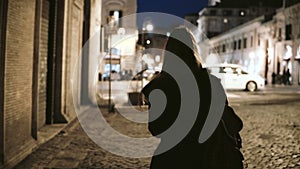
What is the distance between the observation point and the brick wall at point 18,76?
7.04 meters

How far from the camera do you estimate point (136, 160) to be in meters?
7.84

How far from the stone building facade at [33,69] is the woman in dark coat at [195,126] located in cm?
421

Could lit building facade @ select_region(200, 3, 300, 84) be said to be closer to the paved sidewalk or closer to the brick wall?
the paved sidewalk

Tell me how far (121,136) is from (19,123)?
324cm

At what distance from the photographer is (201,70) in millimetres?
3182

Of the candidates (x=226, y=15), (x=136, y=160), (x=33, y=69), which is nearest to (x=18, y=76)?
(x=33, y=69)

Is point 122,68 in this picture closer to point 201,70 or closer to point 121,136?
point 121,136

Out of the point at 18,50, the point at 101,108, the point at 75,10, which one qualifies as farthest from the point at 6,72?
the point at 101,108

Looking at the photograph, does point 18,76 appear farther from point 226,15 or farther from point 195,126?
point 226,15

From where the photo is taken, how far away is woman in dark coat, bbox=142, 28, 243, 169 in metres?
3.11

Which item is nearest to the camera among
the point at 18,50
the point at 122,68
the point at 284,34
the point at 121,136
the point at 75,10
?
the point at 18,50

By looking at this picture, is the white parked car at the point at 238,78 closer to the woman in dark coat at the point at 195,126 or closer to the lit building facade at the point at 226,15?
the woman in dark coat at the point at 195,126

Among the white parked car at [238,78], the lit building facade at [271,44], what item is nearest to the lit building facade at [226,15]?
the lit building facade at [271,44]

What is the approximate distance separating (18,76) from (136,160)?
2.49m
